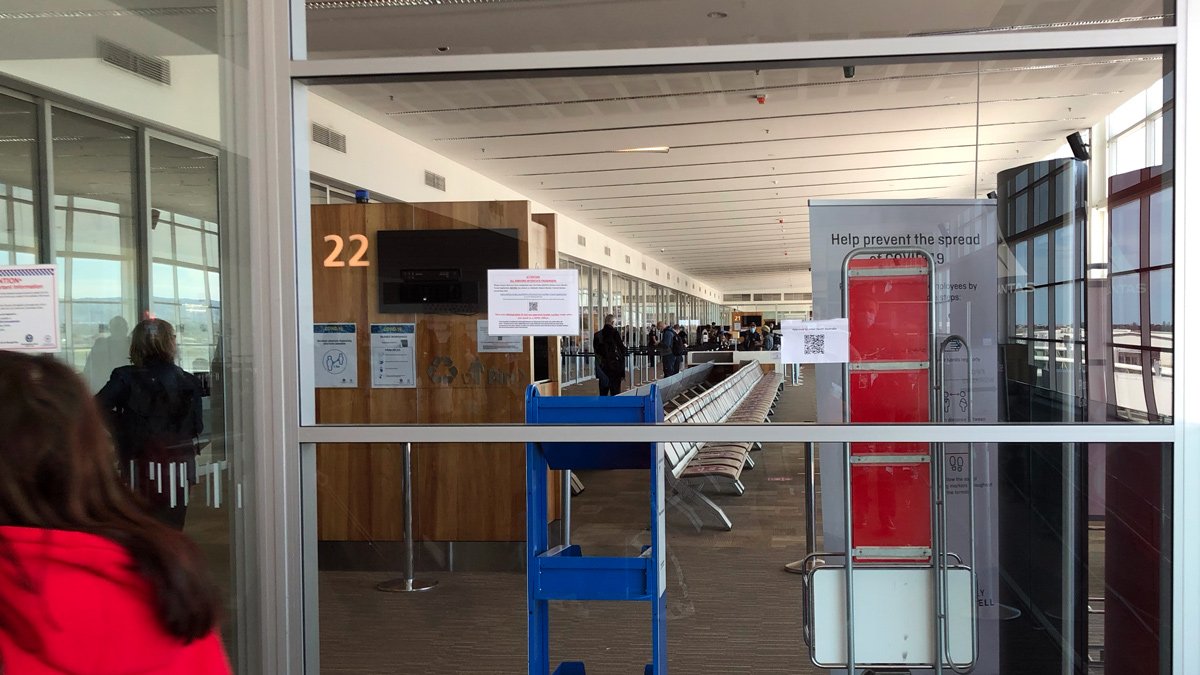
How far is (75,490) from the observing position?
1.31 meters

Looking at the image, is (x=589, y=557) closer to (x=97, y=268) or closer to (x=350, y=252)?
(x=350, y=252)

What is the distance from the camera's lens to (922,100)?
332 cm

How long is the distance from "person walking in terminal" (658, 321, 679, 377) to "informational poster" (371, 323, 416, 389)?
96 cm

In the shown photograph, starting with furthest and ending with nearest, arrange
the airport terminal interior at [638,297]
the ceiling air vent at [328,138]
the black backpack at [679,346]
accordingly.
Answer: the black backpack at [679,346] → the ceiling air vent at [328,138] → the airport terminal interior at [638,297]

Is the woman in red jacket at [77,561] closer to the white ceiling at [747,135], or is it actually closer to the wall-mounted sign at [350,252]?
the wall-mounted sign at [350,252]

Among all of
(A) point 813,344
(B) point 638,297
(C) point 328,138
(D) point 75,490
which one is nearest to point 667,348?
(B) point 638,297

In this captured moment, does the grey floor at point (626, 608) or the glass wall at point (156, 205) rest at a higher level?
the glass wall at point (156, 205)

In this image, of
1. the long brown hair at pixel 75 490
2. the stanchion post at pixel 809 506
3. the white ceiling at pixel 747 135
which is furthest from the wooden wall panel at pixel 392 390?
the long brown hair at pixel 75 490

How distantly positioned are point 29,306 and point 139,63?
88 centimetres

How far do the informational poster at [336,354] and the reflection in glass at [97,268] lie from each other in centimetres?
64

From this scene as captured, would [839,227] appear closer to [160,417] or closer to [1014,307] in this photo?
[1014,307]

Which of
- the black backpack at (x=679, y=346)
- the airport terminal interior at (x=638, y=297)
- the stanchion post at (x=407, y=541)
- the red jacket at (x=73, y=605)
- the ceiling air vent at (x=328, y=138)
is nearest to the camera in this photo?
the red jacket at (x=73, y=605)

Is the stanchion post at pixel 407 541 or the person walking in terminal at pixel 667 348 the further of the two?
the person walking in terminal at pixel 667 348

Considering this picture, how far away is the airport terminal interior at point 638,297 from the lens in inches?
117
